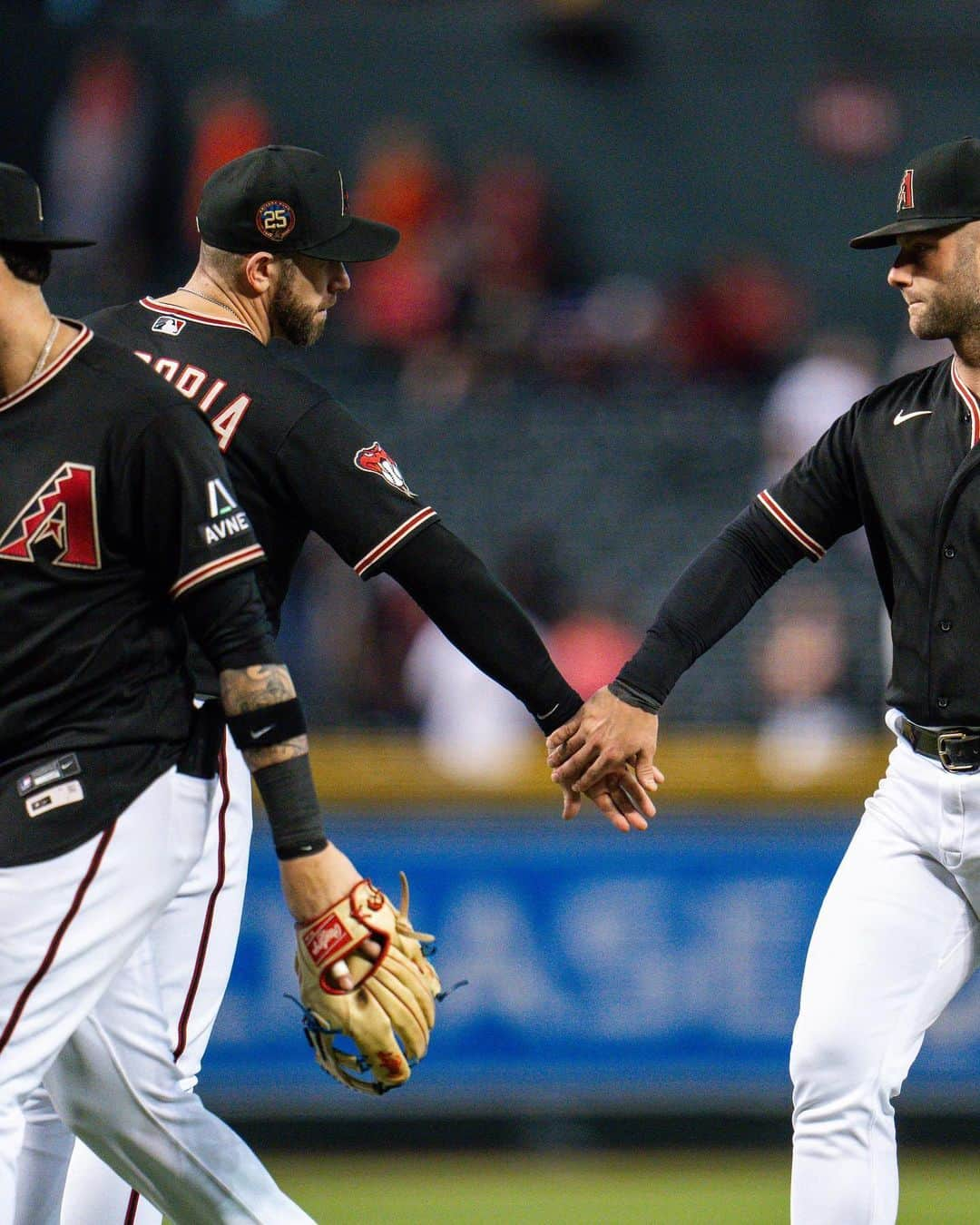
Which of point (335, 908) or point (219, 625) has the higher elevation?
point (219, 625)

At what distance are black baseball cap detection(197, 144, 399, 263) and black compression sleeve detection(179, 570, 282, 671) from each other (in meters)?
1.15

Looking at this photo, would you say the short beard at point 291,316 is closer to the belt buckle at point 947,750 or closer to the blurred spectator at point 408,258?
the belt buckle at point 947,750

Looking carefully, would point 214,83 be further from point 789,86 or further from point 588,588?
point 588,588

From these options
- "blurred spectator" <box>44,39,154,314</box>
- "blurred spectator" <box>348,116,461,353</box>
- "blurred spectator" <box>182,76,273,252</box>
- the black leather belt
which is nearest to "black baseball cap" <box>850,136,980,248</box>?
the black leather belt

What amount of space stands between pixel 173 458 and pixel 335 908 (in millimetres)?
882

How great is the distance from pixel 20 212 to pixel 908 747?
7.20 feet

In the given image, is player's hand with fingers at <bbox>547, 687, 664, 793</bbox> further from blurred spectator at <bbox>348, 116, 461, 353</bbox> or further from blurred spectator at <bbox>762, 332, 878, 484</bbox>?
blurred spectator at <bbox>348, 116, 461, 353</bbox>

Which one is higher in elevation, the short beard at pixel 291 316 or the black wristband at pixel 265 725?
the short beard at pixel 291 316

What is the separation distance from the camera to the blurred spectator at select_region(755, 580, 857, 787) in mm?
7277

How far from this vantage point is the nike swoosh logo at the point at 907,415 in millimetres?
4391

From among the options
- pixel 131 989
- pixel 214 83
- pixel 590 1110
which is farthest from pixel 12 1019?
pixel 214 83

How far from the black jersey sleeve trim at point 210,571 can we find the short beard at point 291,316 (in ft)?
3.74

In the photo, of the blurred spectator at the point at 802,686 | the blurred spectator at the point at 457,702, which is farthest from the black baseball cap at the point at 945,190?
the blurred spectator at the point at 457,702

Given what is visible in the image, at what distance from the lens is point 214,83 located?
39.5 ft
